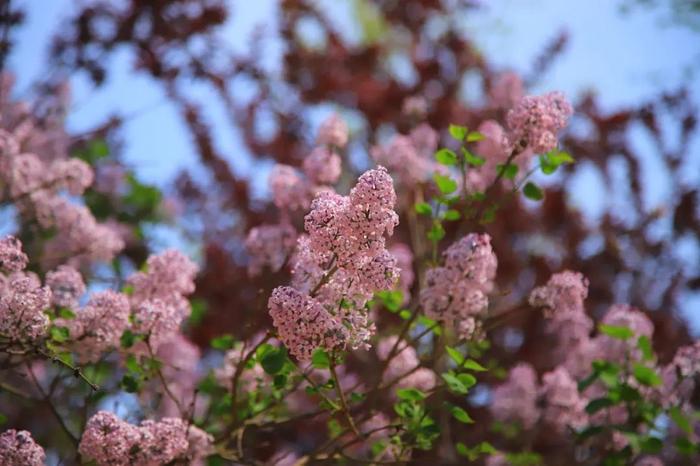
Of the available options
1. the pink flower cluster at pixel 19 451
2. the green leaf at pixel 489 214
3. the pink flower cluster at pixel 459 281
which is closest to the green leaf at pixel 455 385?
the pink flower cluster at pixel 459 281

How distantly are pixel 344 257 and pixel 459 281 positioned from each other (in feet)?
→ 2.54

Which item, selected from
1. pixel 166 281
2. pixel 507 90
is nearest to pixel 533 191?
pixel 166 281

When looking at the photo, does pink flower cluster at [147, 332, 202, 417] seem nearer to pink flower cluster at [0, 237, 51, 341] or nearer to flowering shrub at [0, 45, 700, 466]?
flowering shrub at [0, 45, 700, 466]

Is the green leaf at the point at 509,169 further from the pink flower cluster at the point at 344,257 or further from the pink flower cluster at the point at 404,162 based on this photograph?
Answer: the pink flower cluster at the point at 404,162

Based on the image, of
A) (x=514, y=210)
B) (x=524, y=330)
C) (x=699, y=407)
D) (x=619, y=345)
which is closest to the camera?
(x=619, y=345)

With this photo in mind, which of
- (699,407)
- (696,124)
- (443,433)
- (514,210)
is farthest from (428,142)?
(696,124)

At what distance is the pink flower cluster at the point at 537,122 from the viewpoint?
291 cm

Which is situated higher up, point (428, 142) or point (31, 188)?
point (428, 142)

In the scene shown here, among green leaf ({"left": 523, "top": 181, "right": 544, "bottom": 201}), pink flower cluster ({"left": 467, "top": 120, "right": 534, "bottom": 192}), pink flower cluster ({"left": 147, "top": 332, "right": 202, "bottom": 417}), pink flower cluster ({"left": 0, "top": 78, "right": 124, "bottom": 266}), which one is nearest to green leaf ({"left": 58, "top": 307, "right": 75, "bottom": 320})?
pink flower cluster ({"left": 0, "top": 78, "right": 124, "bottom": 266})

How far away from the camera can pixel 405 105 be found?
6.85 metres

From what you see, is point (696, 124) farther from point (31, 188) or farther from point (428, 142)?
point (31, 188)

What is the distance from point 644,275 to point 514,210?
123cm

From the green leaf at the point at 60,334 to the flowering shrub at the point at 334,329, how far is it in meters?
0.01

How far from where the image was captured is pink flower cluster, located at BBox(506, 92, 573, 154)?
2.91 metres
